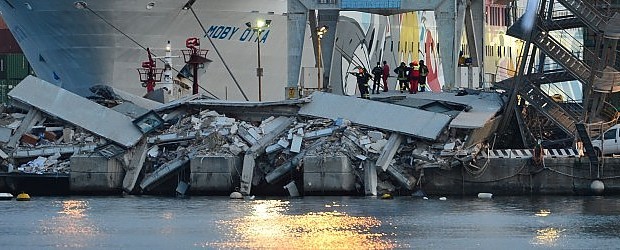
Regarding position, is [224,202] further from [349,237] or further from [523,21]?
[523,21]

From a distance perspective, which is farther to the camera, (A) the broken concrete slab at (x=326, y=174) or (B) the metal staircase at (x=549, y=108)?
(B) the metal staircase at (x=549, y=108)

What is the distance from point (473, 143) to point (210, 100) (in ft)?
27.1

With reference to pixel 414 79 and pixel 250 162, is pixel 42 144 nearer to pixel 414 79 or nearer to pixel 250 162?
pixel 250 162

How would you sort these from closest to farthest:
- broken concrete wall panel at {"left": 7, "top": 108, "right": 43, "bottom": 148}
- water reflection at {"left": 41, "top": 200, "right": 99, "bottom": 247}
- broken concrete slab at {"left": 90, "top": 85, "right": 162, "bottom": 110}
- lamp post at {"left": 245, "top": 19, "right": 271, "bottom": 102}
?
water reflection at {"left": 41, "top": 200, "right": 99, "bottom": 247}
broken concrete wall panel at {"left": 7, "top": 108, "right": 43, "bottom": 148}
broken concrete slab at {"left": 90, "top": 85, "right": 162, "bottom": 110}
lamp post at {"left": 245, "top": 19, "right": 271, "bottom": 102}

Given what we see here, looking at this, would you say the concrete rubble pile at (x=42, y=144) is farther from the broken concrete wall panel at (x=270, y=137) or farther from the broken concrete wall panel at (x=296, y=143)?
the broken concrete wall panel at (x=296, y=143)

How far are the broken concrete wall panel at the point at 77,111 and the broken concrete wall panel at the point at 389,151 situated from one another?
7.22 meters

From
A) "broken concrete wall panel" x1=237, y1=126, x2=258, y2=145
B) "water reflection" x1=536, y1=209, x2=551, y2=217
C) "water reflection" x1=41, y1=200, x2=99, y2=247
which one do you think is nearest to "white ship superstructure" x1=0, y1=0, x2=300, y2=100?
"broken concrete wall panel" x1=237, y1=126, x2=258, y2=145

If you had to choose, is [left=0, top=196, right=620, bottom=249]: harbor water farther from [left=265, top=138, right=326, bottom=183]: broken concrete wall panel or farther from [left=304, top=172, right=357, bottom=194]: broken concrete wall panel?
[left=265, top=138, right=326, bottom=183]: broken concrete wall panel

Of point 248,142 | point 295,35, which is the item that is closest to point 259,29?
point 295,35

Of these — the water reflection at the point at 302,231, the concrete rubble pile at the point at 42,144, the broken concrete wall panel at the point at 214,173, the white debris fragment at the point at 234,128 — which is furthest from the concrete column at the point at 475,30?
the water reflection at the point at 302,231

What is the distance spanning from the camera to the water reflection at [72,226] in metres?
39.9

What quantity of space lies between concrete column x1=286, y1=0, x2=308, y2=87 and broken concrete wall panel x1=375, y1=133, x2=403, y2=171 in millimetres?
15749

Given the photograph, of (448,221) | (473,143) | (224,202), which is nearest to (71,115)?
(224,202)

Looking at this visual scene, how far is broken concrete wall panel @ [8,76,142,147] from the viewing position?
5688cm
